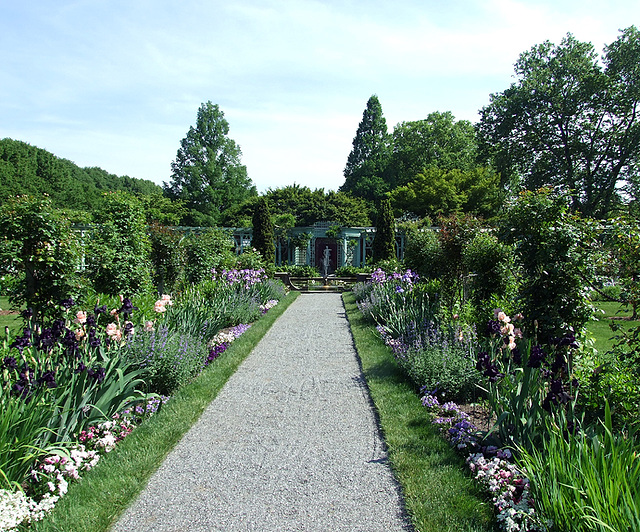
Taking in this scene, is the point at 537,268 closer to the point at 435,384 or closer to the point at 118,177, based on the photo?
the point at 435,384

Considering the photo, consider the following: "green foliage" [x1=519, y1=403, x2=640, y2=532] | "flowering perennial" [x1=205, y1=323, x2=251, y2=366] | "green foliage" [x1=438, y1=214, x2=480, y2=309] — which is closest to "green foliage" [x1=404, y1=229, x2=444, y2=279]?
"green foliage" [x1=438, y1=214, x2=480, y2=309]

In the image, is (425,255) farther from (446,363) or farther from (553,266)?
(553,266)

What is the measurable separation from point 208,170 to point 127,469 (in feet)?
105

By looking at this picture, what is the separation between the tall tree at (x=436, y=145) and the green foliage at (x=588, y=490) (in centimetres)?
3348

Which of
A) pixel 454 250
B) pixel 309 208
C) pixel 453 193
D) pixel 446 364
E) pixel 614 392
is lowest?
pixel 446 364

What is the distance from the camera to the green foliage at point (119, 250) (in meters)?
6.53

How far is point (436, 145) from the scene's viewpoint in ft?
113

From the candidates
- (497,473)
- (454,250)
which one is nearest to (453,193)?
(454,250)

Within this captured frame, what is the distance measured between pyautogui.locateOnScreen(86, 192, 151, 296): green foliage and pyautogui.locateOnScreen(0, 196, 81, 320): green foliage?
104cm

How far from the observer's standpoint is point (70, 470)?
8.68 ft

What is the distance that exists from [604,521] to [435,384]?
8.21 feet

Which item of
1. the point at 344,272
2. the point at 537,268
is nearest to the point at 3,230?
the point at 537,268

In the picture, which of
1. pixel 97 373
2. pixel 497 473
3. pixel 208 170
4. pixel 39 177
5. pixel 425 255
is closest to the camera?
pixel 497 473

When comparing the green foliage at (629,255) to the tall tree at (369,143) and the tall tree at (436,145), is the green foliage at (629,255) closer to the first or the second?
the tall tree at (436,145)
